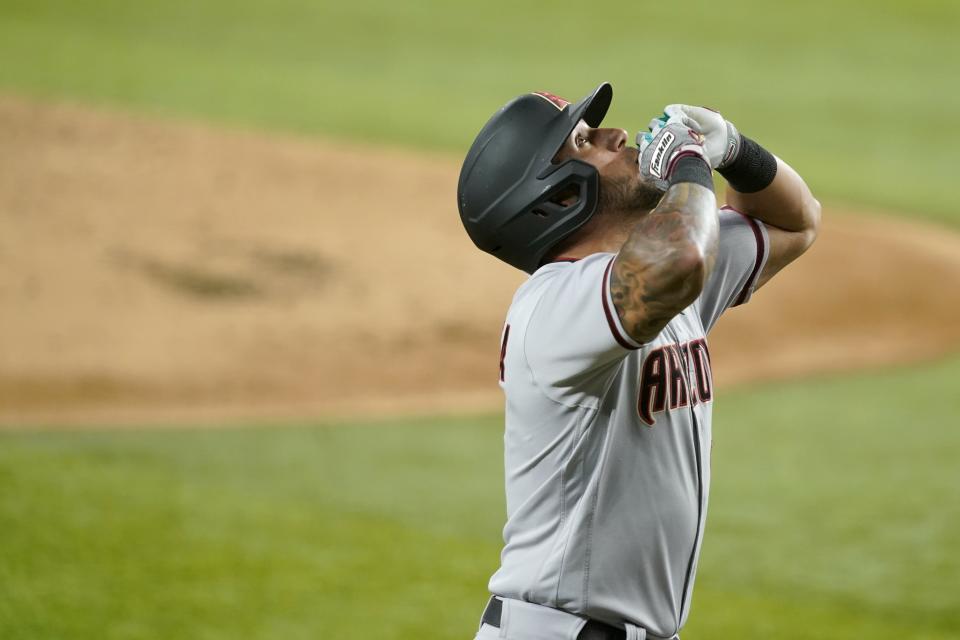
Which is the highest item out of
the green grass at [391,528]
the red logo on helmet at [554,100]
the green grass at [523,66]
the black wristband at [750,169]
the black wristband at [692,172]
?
the green grass at [523,66]

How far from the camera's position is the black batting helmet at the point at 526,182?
119 inches

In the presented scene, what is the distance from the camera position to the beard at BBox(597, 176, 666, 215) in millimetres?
3039

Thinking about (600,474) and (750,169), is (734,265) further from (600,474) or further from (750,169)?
(600,474)

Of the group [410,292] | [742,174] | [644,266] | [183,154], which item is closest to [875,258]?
A: [410,292]

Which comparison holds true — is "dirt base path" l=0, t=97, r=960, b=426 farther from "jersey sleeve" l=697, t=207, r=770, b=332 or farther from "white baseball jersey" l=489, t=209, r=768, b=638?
"white baseball jersey" l=489, t=209, r=768, b=638

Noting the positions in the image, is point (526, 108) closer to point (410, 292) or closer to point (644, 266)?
point (644, 266)

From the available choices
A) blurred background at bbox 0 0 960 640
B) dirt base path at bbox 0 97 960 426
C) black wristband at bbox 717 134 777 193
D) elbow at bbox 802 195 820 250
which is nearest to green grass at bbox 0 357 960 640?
blurred background at bbox 0 0 960 640

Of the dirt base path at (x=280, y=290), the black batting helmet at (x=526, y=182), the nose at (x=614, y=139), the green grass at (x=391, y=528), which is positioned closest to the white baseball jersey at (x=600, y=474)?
the black batting helmet at (x=526, y=182)

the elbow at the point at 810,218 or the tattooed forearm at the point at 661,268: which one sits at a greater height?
the elbow at the point at 810,218

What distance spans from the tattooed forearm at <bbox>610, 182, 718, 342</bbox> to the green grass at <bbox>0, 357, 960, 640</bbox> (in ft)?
10.9

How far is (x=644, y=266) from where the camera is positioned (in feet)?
8.54

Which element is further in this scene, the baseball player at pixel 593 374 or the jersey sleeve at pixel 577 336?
the baseball player at pixel 593 374

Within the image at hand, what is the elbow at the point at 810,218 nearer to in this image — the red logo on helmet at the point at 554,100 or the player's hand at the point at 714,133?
the player's hand at the point at 714,133

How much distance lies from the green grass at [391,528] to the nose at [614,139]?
3.06 metres
